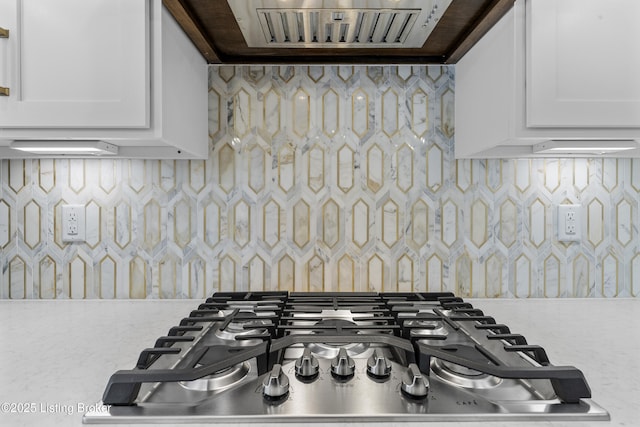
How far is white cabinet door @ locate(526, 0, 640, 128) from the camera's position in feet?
3.26

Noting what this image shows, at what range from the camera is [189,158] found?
1.38 m

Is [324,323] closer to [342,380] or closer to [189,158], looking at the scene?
[342,380]

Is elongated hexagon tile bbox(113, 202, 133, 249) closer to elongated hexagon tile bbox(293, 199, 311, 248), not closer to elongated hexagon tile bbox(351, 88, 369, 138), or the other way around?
elongated hexagon tile bbox(293, 199, 311, 248)

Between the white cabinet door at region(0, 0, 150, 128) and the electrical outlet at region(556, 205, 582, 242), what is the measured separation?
4.16 ft

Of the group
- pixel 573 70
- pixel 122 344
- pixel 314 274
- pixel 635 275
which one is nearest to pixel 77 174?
pixel 122 344

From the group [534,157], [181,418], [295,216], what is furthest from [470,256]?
[181,418]

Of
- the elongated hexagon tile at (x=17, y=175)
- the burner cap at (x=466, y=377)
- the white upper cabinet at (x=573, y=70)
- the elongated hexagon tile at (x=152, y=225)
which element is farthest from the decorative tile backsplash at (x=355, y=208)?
the burner cap at (x=466, y=377)

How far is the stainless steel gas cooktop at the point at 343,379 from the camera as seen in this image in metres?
0.65

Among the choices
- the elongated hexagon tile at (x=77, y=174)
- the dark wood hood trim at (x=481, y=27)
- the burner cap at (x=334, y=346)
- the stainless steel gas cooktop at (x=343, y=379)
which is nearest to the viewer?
the stainless steel gas cooktop at (x=343, y=379)

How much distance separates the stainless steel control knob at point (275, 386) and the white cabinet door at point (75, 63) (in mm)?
625

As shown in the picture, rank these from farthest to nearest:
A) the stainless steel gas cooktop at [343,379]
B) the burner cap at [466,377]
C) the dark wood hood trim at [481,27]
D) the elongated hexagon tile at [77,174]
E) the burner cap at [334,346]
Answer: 1. the elongated hexagon tile at [77,174]
2. the dark wood hood trim at [481,27]
3. the burner cap at [334,346]
4. the burner cap at [466,377]
5. the stainless steel gas cooktop at [343,379]

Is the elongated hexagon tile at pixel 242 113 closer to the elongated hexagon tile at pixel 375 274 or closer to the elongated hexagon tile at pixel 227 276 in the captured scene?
the elongated hexagon tile at pixel 227 276

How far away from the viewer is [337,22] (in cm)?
114

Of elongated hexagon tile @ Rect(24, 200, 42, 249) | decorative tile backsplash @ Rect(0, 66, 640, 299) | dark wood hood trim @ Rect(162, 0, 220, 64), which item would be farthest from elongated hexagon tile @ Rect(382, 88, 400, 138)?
elongated hexagon tile @ Rect(24, 200, 42, 249)
